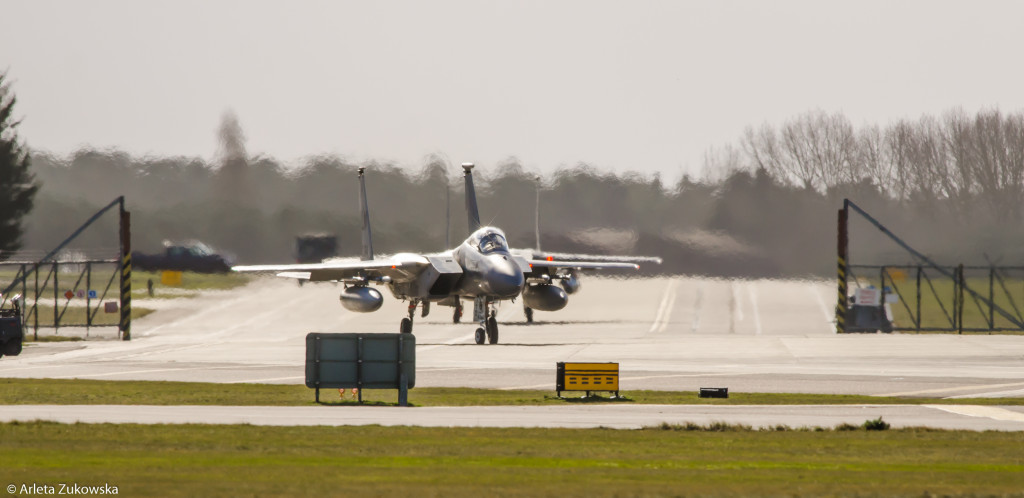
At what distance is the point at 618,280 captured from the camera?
6316 centimetres

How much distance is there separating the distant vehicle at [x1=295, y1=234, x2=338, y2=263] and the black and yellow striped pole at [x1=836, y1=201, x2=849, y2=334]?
21715 millimetres

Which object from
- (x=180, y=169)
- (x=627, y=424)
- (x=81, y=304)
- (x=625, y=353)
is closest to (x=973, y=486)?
(x=627, y=424)

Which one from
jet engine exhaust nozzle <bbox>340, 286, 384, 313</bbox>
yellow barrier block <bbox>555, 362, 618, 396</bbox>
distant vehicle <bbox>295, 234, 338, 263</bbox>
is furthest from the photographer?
distant vehicle <bbox>295, 234, 338, 263</bbox>

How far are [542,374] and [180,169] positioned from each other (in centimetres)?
2876

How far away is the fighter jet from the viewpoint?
44688 millimetres

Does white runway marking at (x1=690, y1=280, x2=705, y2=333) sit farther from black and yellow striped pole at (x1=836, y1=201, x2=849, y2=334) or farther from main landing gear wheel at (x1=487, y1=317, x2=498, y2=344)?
main landing gear wheel at (x1=487, y1=317, x2=498, y2=344)

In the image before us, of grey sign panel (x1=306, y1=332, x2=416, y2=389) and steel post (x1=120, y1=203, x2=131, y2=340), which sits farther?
steel post (x1=120, y1=203, x2=131, y2=340)

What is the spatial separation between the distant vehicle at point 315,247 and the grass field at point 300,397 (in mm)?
25853

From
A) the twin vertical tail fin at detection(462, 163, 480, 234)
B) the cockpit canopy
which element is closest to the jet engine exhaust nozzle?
the cockpit canopy

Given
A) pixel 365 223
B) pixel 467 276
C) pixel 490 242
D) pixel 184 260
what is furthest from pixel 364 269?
pixel 184 260

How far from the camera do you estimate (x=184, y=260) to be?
6009 cm

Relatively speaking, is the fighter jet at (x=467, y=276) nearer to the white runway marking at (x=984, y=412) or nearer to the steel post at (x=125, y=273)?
the steel post at (x=125, y=273)

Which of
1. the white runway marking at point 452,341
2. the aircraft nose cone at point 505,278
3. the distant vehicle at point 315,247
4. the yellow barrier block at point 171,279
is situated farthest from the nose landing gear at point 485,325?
the yellow barrier block at point 171,279

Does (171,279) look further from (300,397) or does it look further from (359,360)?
(359,360)
